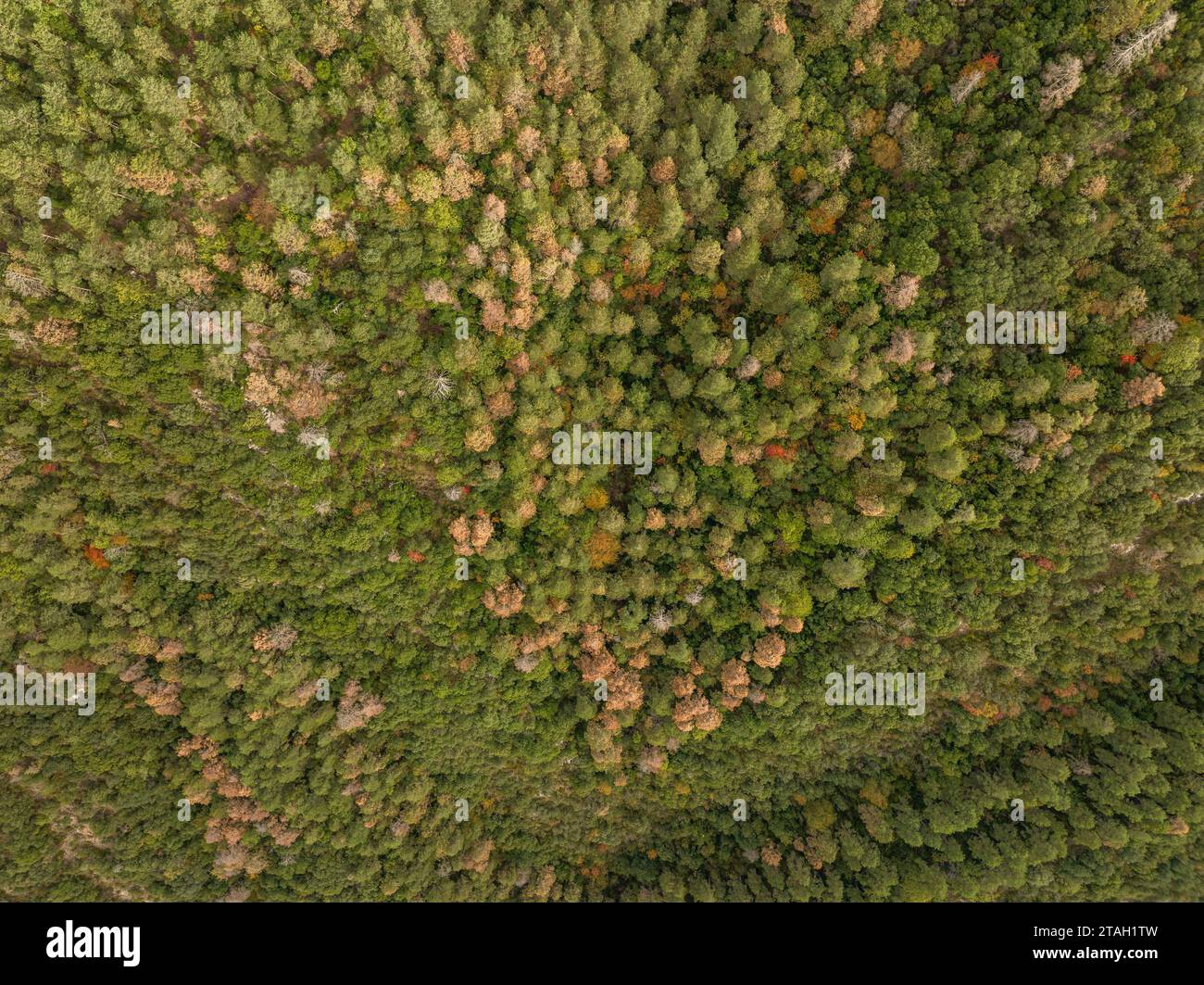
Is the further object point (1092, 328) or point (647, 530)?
point (647, 530)

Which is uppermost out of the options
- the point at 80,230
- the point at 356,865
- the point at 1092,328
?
the point at 80,230

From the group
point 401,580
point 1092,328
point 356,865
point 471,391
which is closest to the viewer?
point 1092,328

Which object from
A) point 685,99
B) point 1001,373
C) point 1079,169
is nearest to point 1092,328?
point 1001,373

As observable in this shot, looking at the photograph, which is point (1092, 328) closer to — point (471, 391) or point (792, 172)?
point (792, 172)

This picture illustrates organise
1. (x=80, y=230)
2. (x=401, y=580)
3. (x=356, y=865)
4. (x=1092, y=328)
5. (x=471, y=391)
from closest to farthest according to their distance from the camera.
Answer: (x=80, y=230) < (x=1092, y=328) < (x=471, y=391) < (x=401, y=580) < (x=356, y=865)
